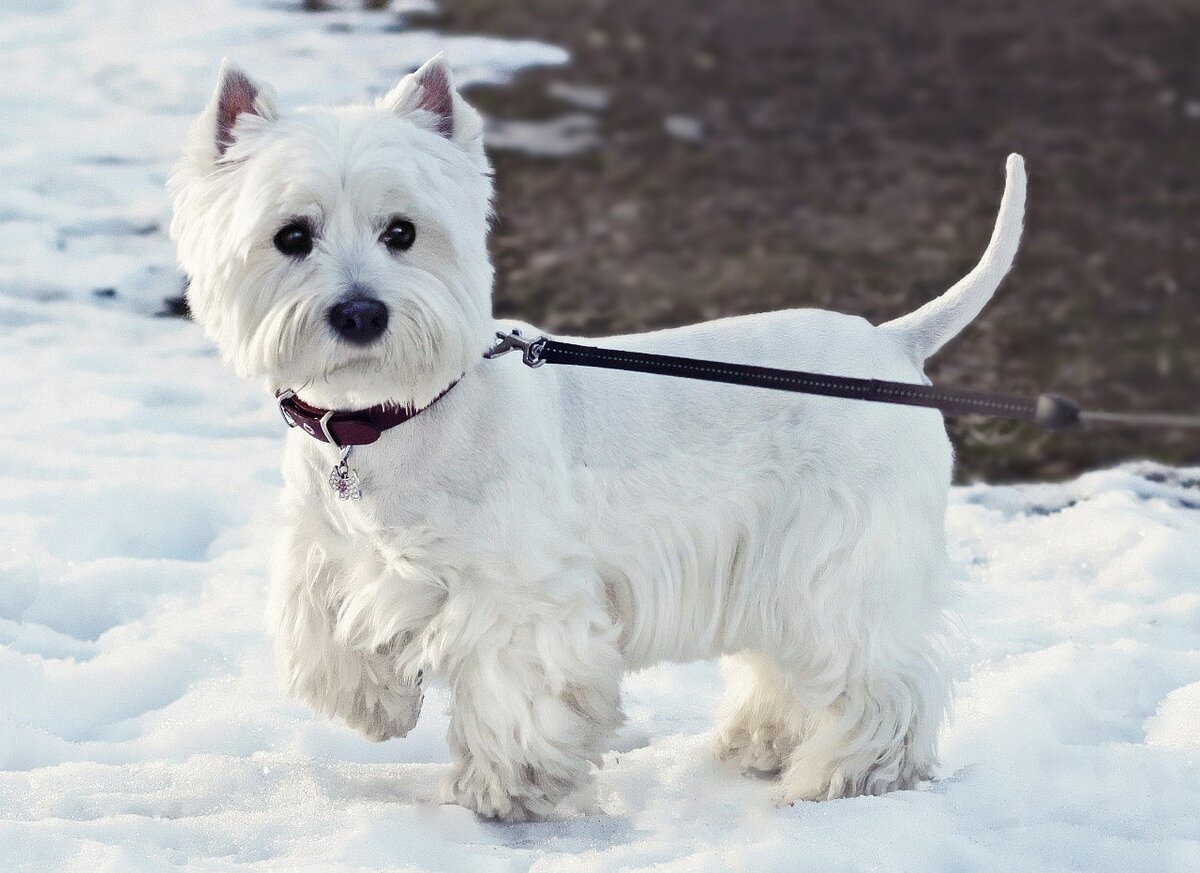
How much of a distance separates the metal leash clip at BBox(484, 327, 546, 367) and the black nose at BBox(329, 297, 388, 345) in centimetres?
37

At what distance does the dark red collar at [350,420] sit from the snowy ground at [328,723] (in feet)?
2.51

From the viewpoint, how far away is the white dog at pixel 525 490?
2.65m

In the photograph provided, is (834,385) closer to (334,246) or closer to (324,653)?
(334,246)

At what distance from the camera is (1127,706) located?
3568 millimetres

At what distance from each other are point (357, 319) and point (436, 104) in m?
0.56

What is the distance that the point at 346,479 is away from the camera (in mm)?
2861

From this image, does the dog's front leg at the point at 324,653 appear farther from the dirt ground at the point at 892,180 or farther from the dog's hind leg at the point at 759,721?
the dirt ground at the point at 892,180

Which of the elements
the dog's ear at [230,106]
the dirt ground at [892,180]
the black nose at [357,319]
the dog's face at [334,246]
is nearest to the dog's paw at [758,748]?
the dog's face at [334,246]

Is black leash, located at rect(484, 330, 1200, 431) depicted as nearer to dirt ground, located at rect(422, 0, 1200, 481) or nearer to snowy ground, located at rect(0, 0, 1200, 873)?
snowy ground, located at rect(0, 0, 1200, 873)

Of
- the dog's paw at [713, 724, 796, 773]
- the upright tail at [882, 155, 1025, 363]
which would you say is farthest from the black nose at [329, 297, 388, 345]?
the dog's paw at [713, 724, 796, 773]

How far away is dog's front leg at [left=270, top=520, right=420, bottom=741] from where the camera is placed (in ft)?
9.99

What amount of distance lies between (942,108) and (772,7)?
365cm

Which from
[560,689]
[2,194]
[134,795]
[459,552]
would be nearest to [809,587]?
[560,689]

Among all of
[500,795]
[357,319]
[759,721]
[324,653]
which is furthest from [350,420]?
[759,721]
